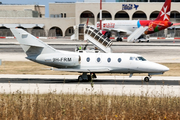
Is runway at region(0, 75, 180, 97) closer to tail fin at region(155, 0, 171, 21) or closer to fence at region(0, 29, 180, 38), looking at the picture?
tail fin at region(155, 0, 171, 21)

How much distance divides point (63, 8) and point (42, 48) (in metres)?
105

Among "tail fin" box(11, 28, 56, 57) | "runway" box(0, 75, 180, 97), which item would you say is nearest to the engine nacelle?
"tail fin" box(11, 28, 56, 57)

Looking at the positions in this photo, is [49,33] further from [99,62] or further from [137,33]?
[99,62]

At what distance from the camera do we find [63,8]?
129500 millimetres

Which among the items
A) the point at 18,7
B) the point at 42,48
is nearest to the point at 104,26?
the point at 18,7

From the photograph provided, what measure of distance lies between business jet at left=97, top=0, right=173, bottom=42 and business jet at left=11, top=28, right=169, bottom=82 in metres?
60.4

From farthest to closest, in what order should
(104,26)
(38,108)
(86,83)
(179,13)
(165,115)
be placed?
(179,13) → (104,26) → (86,83) → (38,108) → (165,115)

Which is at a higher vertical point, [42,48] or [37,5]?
[37,5]

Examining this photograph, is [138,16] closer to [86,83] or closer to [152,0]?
[152,0]

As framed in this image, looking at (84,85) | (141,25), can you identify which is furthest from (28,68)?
(141,25)

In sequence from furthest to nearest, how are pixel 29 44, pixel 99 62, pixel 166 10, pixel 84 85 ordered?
pixel 166 10
pixel 99 62
pixel 29 44
pixel 84 85

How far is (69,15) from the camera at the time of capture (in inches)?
5108

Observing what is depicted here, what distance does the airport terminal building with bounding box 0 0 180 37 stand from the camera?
118 meters

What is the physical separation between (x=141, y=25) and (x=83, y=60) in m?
66.0
